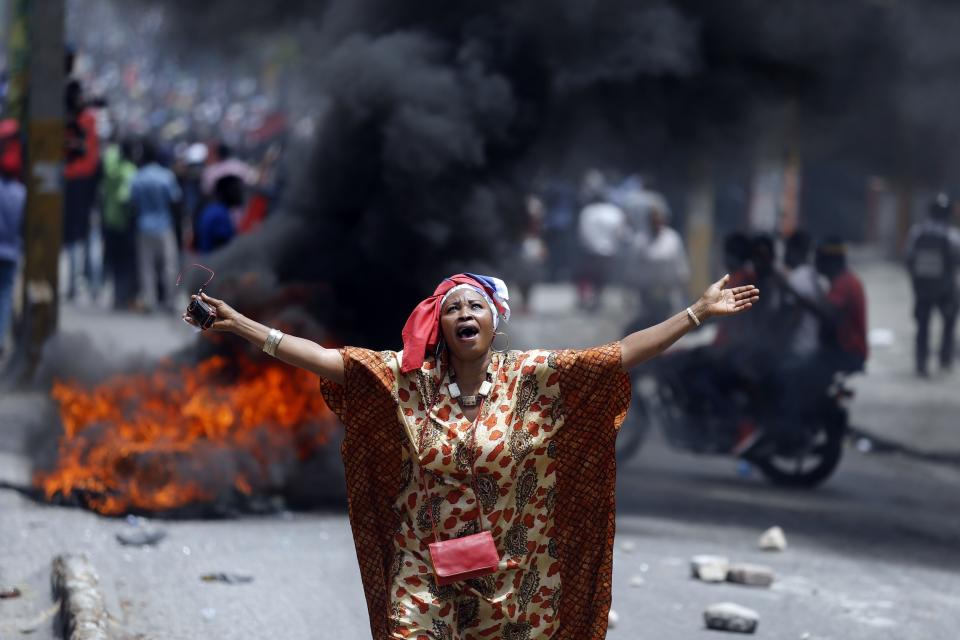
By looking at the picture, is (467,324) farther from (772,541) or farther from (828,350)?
(828,350)

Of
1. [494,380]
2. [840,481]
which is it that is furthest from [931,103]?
[494,380]

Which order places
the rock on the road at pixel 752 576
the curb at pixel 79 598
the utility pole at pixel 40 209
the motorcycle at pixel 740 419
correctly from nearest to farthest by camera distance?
1. the curb at pixel 79 598
2. the rock on the road at pixel 752 576
3. the motorcycle at pixel 740 419
4. the utility pole at pixel 40 209

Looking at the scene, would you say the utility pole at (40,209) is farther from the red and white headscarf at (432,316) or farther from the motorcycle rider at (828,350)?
the red and white headscarf at (432,316)

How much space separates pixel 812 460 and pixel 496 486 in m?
5.87

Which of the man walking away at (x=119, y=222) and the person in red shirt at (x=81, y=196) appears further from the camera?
the man walking away at (x=119, y=222)

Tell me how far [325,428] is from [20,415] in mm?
2851

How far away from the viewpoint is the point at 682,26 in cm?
1047

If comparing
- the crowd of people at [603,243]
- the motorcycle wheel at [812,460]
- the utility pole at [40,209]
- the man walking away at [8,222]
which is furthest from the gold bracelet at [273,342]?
the crowd of people at [603,243]

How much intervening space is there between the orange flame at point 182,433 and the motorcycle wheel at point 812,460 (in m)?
2.88

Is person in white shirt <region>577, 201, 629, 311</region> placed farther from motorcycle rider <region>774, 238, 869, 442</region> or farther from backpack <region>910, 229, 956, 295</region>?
motorcycle rider <region>774, 238, 869, 442</region>

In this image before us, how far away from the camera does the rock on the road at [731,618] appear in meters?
5.67

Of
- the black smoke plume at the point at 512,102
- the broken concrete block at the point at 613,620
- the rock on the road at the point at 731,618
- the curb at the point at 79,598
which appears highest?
the black smoke plume at the point at 512,102

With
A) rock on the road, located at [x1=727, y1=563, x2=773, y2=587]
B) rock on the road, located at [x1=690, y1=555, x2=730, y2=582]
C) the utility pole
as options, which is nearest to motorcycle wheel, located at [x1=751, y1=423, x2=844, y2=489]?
rock on the road, located at [x1=690, y1=555, x2=730, y2=582]

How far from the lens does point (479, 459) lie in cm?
384
